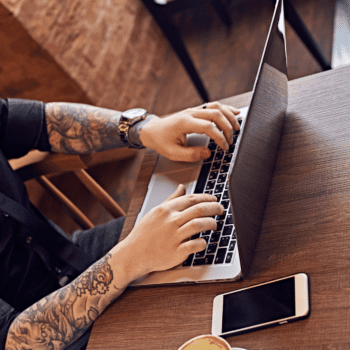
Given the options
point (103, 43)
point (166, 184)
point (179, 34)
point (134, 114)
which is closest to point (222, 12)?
point (179, 34)

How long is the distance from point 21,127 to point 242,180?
769 mm

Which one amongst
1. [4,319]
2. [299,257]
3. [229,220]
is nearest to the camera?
[299,257]

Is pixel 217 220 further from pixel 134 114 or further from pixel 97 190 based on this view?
pixel 97 190

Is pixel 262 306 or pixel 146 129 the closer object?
pixel 262 306

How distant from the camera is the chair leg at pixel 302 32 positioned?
1.82 meters

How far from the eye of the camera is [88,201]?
6.97ft

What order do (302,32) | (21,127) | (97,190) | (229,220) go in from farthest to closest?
(302,32) < (97,190) < (21,127) < (229,220)

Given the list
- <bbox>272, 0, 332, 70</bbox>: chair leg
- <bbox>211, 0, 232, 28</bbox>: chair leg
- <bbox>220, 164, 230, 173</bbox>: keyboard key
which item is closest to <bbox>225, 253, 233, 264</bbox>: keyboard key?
<bbox>220, 164, 230, 173</bbox>: keyboard key

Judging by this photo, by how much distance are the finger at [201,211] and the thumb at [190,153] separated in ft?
0.61

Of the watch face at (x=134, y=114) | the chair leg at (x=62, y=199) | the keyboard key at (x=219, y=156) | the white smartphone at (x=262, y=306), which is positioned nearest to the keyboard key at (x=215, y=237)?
the white smartphone at (x=262, y=306)

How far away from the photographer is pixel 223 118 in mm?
904

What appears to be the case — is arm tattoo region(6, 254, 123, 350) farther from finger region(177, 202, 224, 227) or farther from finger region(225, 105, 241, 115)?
finger region(225, 105, 241, 115)

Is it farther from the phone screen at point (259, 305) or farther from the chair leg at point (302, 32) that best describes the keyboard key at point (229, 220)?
the chair leg at point (302, 32)

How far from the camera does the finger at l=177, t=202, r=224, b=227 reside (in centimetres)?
77
